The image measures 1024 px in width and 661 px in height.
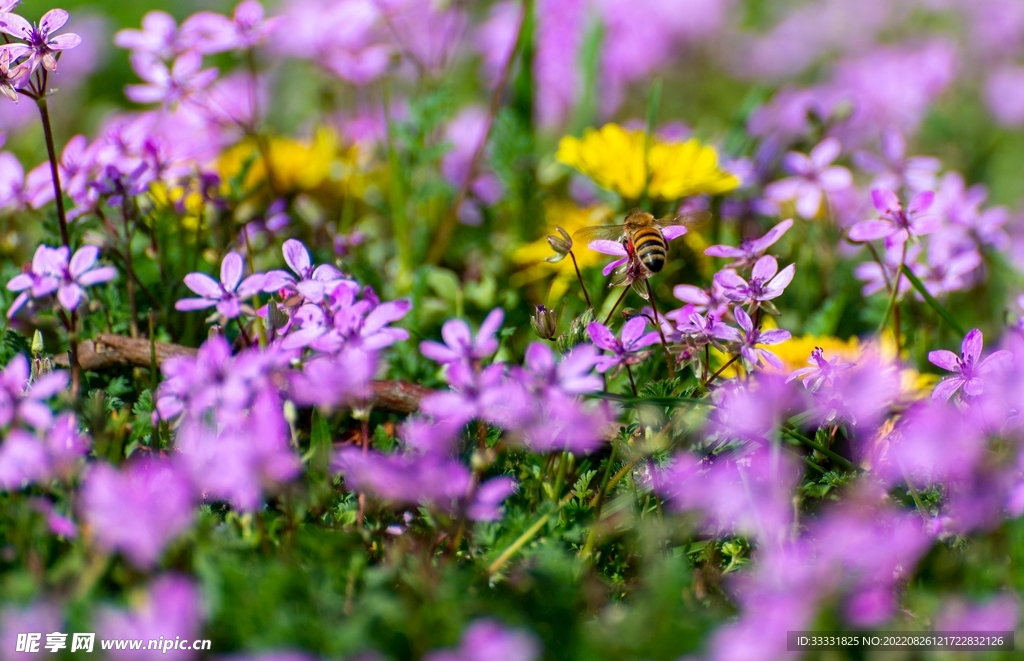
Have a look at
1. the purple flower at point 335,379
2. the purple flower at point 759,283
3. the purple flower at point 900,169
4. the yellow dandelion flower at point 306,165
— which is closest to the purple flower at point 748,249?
the purple flower at point 759,283

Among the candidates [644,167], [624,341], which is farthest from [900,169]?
[624,341]

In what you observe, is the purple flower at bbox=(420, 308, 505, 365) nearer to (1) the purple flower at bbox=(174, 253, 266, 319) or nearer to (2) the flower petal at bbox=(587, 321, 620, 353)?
(2) the flower petal at bbox=(587, 321, 620, 353)

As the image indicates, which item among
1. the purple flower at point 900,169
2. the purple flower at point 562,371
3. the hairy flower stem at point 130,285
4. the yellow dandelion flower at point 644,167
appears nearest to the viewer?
the purple flower at point 562,371

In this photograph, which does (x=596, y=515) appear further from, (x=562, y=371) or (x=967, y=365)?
(x=967, y=365)

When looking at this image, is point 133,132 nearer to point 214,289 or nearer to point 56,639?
point 214,289

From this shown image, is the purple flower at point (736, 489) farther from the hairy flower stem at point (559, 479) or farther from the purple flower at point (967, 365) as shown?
the purple flower at point (967, 365)
